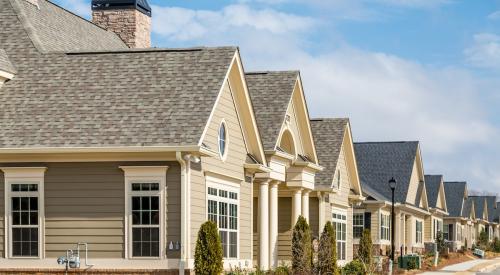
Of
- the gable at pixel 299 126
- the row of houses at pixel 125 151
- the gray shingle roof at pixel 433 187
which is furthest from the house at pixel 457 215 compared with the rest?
the row of houses at pixel 125 151

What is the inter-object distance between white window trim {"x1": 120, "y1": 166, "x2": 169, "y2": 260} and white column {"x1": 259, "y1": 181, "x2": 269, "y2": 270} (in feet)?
26.0

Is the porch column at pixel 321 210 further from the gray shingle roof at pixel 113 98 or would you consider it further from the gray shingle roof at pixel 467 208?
the gray shingle roof at pixel 467 208

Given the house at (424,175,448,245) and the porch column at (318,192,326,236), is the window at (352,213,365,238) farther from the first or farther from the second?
the house at (424,175,448,245)

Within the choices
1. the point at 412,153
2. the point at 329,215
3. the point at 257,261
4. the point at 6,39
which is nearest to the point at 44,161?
the point at 6,39

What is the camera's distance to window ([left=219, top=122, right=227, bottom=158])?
2901cm

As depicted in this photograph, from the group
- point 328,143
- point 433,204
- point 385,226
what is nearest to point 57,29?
point 328,143

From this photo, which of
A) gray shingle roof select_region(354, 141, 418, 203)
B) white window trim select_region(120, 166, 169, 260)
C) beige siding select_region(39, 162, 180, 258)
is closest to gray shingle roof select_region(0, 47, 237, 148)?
white window trim select_region(120, 166, 169, 260)

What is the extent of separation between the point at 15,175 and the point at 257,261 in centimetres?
1077

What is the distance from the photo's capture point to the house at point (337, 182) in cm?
4150

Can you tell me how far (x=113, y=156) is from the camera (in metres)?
25.8

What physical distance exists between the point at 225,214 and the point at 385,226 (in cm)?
3302

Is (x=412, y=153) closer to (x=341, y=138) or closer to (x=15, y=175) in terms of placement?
(x=341, y=138)

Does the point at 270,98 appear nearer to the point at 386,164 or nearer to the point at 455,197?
the point at 386,164

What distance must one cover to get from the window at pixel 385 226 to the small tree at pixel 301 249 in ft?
84.6
